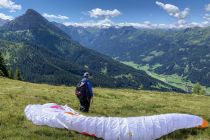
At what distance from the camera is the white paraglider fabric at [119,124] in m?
14.8

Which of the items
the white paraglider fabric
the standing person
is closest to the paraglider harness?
the standing person

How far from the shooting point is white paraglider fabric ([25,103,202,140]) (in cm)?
1476

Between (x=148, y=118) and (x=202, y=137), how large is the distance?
9.63 ft

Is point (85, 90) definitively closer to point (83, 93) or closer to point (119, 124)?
point (83, 93)

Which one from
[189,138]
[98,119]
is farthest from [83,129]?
[189,138]

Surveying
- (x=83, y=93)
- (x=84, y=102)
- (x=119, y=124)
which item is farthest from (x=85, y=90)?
(x=119, y=124)

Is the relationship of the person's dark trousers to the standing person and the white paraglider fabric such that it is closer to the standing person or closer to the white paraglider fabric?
the standing person

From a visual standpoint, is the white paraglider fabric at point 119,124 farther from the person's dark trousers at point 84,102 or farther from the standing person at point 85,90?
the person's dark trousers at point 84,102

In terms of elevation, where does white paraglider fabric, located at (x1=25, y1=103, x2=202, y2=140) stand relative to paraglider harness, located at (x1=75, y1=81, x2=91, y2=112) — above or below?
below

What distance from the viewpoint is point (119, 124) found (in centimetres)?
1541

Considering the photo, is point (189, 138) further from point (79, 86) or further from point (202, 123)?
point (79, 86)

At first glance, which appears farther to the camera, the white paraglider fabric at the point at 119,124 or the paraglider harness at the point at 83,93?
the paraglider harness at the point at 83,93

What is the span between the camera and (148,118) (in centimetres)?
1639

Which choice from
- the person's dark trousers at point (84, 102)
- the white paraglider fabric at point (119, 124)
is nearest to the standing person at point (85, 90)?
the person's dark trousers at point (84, 102)
